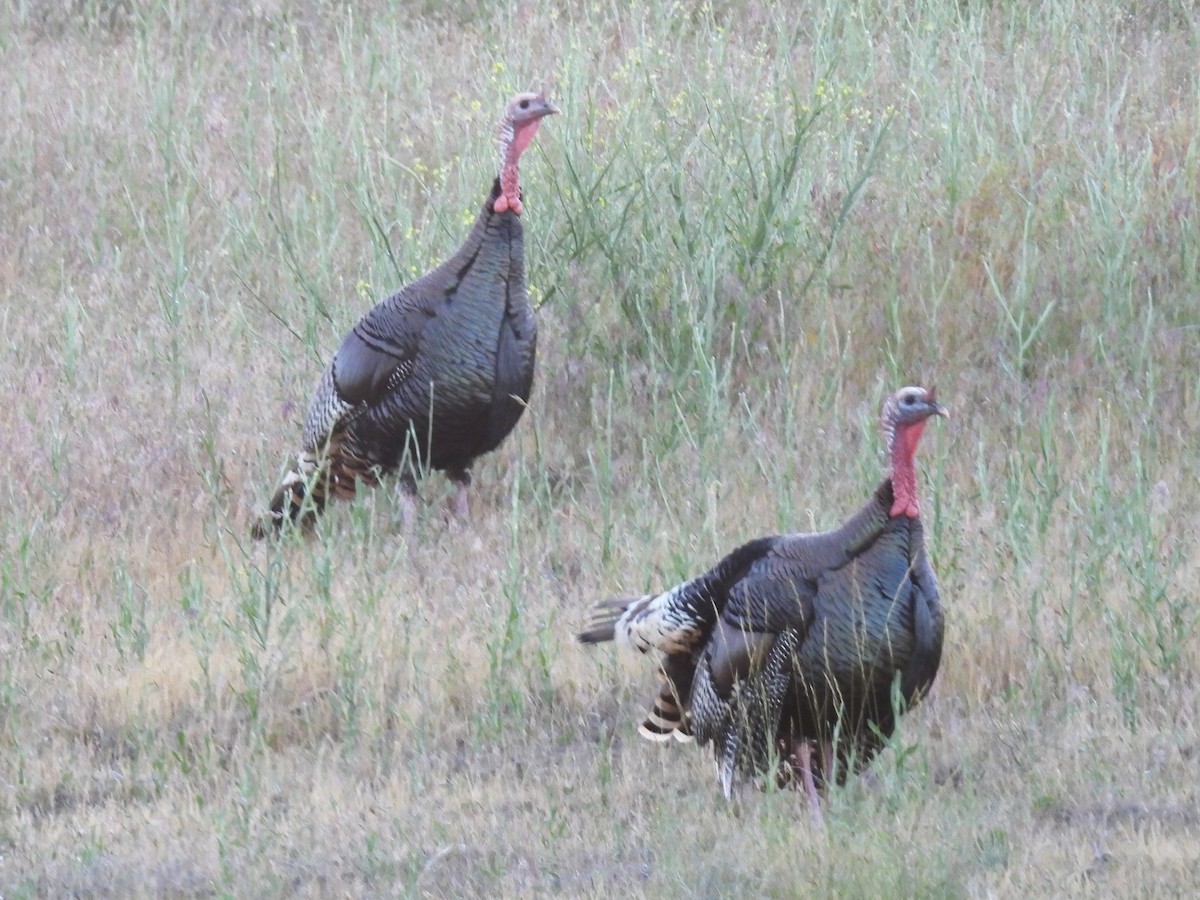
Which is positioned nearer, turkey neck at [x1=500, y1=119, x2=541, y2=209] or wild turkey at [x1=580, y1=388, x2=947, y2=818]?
wild turkey at [x1=580, y1=388, x2=947, y2=818]

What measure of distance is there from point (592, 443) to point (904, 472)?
2.69 m

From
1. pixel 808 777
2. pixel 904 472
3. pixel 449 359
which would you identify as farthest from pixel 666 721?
pixel 449 359

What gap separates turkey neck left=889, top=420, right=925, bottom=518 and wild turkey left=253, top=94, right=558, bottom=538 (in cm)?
194

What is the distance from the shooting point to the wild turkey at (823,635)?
4551mm

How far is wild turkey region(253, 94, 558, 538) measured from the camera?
6.35m

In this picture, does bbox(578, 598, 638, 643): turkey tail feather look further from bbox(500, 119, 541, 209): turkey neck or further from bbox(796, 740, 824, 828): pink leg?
bbox(500, 119, 541, 209): turkey neck

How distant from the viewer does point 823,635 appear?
180 inches

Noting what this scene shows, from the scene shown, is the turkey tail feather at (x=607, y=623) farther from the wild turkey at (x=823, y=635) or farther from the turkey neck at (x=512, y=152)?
the turkey neck at (x=512, y=152)

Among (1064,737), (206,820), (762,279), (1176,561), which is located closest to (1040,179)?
(762,279)

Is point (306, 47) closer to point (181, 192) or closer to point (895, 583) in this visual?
point (181, 192)

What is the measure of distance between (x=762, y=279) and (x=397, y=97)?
335 centimetres

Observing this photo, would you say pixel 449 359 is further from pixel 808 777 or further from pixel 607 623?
pixel 808 777

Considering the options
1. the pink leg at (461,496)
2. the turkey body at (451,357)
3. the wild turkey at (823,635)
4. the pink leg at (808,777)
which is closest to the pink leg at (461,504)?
the pink leg at (461,496)

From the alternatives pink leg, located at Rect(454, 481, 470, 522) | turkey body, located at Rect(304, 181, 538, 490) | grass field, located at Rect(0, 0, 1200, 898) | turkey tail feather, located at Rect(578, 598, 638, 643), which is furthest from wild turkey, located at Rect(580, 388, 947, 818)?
pink leg, located at Rect(454, 481, 470, 522)
